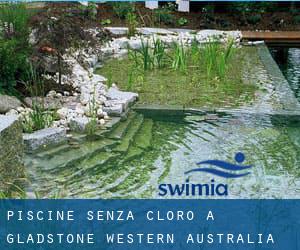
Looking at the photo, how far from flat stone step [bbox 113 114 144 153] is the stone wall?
90cm

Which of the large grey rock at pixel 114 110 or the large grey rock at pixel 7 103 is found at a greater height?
the large grey rock at pixel 7 103

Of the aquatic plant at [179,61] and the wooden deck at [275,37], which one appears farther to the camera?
the wooden deck at [275,37]

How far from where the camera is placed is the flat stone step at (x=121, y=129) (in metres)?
5.29

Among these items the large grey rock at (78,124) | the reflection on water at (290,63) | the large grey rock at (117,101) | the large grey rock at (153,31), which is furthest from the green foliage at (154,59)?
the large grey rock at (78,124)

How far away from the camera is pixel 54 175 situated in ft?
14.6

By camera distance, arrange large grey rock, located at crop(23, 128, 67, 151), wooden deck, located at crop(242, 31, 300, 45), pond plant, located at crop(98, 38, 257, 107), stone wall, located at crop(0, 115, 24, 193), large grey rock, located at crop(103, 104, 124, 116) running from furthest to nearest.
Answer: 1. wooden deck, located at crop(242, 31, 300, 45)
2. pond plant, located at crop(98, 38, 257, 107)
3. large grey rock, located at crop(103, 104, 124, 116)
4. large grey rock, located at crop(23, 128, 67, 151)
5. stone wall, located at crop(0, 115, 24, 193)

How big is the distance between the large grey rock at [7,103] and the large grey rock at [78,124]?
63 centimetres

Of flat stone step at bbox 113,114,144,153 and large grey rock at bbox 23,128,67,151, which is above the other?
large grey rock at bbox 23,128,67,151

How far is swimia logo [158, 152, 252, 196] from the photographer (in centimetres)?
407

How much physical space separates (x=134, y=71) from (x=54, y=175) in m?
3.52

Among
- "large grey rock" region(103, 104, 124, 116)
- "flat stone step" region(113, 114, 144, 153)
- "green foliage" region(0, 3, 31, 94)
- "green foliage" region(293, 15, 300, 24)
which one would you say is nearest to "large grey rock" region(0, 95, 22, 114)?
"green foliage" region(0, 3, 31, 94)

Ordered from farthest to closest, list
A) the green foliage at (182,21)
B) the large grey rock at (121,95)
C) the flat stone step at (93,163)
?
the green foliage at (182,21) < the large grey rock at (121,95) < the flat stone step at (93,163)

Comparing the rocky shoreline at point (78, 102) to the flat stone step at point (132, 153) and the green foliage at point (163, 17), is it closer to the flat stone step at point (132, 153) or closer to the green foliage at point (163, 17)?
the flat stone step at point (132, 153)

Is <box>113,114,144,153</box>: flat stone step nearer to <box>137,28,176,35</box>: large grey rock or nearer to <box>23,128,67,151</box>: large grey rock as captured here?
<box>23,128,67,151</box>: large grey rock
